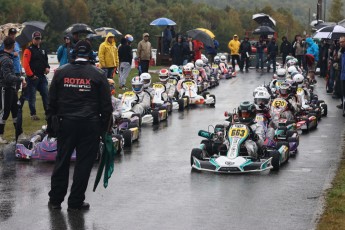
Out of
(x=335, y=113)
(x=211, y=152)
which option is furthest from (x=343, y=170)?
(x=335, y=113)

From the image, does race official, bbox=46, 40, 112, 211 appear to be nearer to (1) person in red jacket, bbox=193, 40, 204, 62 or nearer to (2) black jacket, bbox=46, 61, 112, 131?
(2) black jacket, bbox=46, 61, 112, 131

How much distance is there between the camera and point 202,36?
36906 mm

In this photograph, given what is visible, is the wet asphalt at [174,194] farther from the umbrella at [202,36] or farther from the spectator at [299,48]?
the umbrella at [202,36]

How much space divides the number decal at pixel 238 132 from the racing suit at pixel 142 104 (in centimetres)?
585

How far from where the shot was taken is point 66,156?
10.4 metres

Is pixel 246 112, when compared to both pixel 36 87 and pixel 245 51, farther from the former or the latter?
pixel 245 51

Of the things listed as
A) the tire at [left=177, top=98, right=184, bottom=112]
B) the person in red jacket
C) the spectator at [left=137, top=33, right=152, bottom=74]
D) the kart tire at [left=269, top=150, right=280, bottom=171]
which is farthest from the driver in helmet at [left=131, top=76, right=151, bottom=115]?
the person in red jacket

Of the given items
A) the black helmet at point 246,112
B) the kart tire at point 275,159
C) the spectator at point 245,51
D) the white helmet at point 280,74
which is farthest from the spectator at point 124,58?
the kart tire at point 275,159

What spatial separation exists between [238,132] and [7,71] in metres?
4.06

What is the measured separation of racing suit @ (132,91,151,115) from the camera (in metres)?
19.3

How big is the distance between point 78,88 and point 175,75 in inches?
576

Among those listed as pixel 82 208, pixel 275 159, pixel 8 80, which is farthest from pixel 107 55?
pixel 82 208

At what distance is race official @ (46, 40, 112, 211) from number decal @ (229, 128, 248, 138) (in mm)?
3452

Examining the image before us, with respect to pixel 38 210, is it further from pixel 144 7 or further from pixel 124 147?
pixel 144 7
